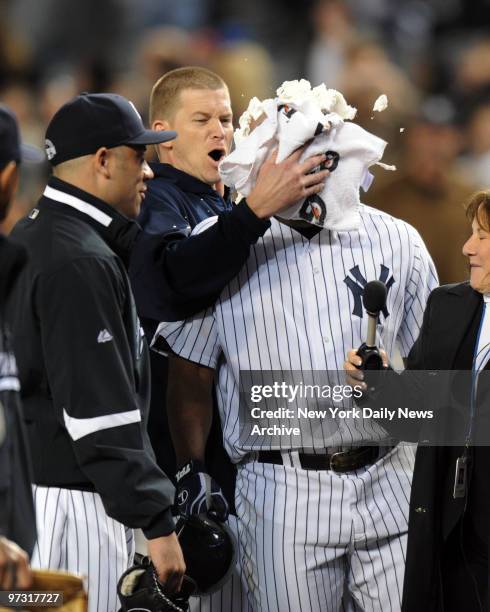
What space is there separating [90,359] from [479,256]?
3.03 ft

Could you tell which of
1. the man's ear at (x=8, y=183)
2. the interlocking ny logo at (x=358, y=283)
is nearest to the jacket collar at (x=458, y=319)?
the interlocking ny logo at (x=358, y=283)

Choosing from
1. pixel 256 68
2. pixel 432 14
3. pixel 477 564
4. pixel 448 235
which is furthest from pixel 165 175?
pixel 432 14

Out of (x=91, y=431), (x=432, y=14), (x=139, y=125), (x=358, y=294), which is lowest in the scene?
(x=91, y=431)

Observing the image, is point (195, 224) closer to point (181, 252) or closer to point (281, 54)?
point (181, 252)

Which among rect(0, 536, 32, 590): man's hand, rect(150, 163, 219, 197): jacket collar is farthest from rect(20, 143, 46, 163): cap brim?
rect(150, 163, 219, 197): jacket collar

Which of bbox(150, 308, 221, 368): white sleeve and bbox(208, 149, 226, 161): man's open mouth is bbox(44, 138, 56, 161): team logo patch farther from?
bbox(208, 149, 226, 161): man's open mouth

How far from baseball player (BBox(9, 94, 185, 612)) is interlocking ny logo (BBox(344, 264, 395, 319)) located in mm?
521

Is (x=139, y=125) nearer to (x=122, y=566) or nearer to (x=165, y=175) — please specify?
(x=165, y=175)

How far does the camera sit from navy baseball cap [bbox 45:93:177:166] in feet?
7.27

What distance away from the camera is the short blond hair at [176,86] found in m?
3.09

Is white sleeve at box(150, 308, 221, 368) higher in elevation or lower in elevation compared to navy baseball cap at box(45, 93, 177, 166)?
lower

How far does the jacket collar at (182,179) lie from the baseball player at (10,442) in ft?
4.32

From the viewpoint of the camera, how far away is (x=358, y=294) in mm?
2525

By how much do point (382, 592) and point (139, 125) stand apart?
1.18 m
